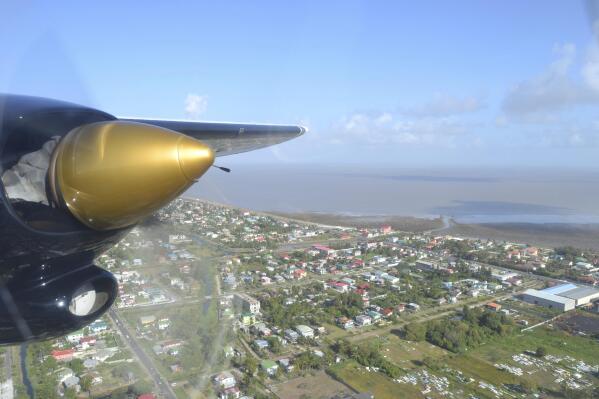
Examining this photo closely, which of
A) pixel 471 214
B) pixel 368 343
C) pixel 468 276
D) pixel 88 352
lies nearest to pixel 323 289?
pixel 368 343

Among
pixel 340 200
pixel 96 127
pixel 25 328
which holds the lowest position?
pixel 340 200

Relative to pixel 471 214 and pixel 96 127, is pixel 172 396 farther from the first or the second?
pixel 471 214

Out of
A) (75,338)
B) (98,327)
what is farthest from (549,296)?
(75,338)

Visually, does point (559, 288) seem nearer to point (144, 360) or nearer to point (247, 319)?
point (247, 319)

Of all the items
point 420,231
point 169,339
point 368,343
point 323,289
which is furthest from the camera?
point 420,231

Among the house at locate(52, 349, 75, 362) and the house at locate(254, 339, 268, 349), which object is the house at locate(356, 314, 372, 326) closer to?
the house at locate(254, 339, 268, 349)

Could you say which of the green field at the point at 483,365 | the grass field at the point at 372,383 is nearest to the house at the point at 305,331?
the green field at the point at 483,365

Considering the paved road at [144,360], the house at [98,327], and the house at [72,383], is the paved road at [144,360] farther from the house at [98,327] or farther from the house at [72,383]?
the house at [72,383]
